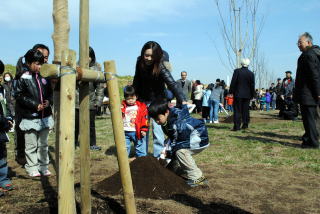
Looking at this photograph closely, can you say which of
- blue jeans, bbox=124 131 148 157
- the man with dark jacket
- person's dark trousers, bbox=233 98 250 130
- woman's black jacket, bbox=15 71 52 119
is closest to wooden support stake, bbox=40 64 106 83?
woman's black jacket, bbox=15 71 52 119

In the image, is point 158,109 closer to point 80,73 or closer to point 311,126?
point 80,73

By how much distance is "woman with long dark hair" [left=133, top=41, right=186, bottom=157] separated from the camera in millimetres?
4441

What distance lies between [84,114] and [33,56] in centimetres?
202

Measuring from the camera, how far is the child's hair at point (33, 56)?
4.31 metres

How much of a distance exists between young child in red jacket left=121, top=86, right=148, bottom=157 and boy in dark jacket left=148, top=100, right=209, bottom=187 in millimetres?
965

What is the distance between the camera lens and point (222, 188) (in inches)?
156

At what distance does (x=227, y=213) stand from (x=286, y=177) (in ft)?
5.54

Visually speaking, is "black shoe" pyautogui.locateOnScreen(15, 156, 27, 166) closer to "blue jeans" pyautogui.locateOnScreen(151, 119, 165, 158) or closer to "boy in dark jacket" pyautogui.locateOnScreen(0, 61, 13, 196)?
"boy in dark jacket" pyautogui.locateOnScreen(0, 61, 13, 196)

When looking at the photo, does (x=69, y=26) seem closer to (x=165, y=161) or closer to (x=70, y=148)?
(x=70, y=148)

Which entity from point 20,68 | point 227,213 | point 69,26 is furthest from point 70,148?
point 20,68

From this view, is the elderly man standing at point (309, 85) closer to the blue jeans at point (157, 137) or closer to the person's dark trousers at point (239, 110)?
the person's dark trousers at point (239, 110)

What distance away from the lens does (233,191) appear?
384cm

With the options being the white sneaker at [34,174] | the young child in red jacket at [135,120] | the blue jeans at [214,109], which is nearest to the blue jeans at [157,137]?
the young child in red jacket at [135,120]

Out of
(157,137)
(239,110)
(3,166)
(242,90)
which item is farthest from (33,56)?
(239,110)
